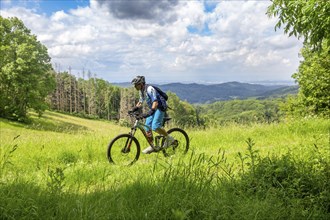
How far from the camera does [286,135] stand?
1175 centimetres

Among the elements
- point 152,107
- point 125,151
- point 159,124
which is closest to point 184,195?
point 152,107

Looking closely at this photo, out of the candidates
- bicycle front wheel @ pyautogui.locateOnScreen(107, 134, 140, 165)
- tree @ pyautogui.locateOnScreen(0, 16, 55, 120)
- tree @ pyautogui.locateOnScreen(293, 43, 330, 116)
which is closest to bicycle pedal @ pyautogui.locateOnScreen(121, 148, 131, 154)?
bicycle front wheel @ pyautogui.locateOnScreen(107, 134, 140, 165)

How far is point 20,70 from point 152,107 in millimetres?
44577

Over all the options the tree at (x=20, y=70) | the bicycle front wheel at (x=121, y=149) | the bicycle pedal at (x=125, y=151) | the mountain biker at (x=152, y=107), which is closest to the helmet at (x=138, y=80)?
the mountain biker at (x=152, y=107)

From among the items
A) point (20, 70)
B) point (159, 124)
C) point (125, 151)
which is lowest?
point (125, 151)

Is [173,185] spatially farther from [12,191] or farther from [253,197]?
[12,191]

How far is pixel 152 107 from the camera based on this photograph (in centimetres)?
876

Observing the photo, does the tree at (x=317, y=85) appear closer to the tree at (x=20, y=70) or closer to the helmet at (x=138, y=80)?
the helmet at (x=138, y=80)

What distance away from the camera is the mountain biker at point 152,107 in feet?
29.1

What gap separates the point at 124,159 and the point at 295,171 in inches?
197

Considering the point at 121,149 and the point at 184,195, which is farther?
the point at 121,149

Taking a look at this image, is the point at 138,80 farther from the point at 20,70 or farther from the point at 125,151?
the point at 20,70

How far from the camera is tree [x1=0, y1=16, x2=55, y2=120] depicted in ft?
154

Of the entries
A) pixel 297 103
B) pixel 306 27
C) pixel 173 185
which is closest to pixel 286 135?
pixel 306 27
